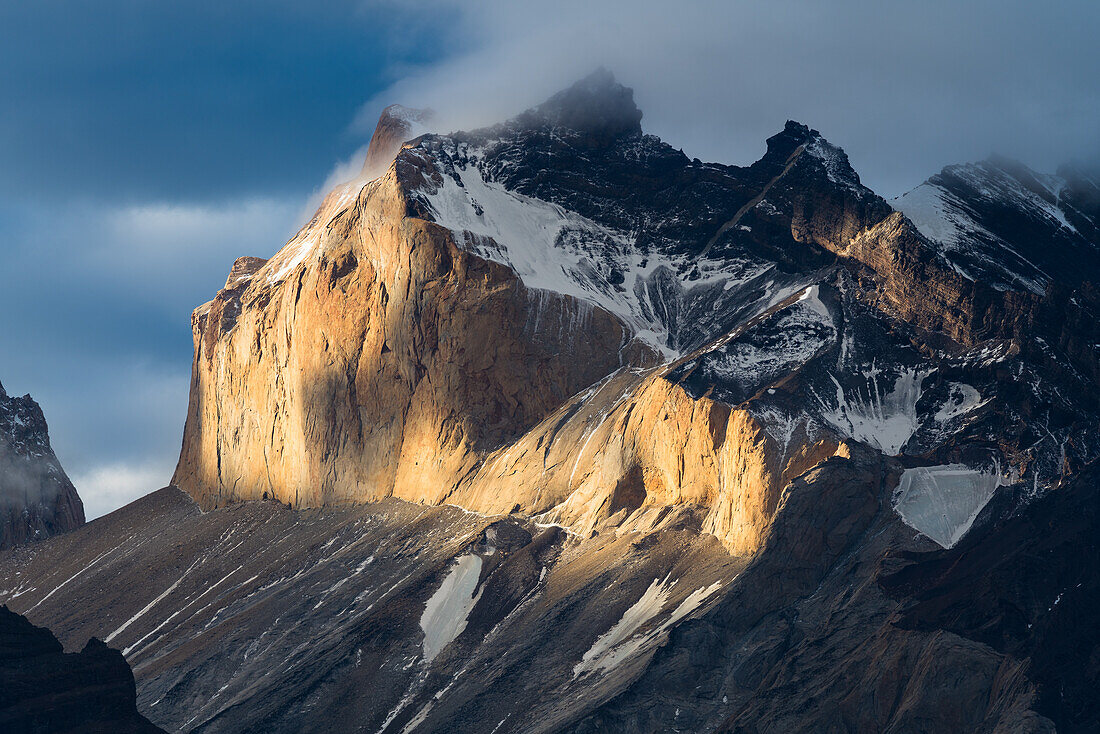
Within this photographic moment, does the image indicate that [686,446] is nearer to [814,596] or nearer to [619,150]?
[814,596]

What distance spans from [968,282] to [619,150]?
6789cm

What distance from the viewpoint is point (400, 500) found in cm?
14988

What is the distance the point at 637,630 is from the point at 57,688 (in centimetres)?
4330

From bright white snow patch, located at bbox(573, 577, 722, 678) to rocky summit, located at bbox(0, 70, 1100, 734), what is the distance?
278 mm

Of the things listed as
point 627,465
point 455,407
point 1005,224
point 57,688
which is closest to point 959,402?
point 627,465

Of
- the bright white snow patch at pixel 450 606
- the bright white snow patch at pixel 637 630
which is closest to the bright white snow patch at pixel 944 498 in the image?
the bright white snow patch at pixel 637 630

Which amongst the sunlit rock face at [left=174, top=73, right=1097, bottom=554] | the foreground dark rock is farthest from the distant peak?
Answer: the foreground dark rock

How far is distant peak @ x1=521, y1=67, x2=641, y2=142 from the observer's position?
194875 millimetres

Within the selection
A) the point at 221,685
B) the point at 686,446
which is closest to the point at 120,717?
the point at 221,685

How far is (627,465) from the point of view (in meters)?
129

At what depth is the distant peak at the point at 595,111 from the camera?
639 ft

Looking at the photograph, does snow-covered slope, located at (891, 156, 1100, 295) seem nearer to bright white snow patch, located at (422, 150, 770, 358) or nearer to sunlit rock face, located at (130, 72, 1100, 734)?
sunlit rock face, located at (130, 72, 1100, 734)

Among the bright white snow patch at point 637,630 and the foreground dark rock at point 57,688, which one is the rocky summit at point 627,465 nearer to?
the bright white snow patch at point 637,630

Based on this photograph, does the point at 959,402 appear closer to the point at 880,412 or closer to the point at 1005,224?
the point at 880,412
